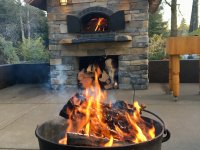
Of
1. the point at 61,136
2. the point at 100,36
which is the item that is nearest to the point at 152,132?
the point at 61,136

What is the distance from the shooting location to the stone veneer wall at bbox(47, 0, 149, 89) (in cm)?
789

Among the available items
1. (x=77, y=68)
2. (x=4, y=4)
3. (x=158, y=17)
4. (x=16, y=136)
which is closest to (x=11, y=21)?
(x=4, y=4)

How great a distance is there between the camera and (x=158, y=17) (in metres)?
23.4

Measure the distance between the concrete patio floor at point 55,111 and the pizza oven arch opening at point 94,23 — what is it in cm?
181

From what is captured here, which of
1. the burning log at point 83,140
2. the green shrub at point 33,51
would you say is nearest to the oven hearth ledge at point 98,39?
the burning log at point 83,140

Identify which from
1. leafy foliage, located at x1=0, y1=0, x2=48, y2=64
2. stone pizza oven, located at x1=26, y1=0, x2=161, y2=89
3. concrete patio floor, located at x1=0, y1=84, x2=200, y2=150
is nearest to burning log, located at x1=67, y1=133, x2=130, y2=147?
concrete patio floor, located at x1=0, y1=84, x2=200, y2=150

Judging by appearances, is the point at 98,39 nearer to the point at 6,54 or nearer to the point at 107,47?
the point at 107,47

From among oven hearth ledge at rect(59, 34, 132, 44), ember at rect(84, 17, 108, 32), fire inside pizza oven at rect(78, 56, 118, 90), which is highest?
ember at rect(84, 17, 108, 32)

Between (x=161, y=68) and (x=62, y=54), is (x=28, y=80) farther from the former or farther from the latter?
(x=161, y=68)

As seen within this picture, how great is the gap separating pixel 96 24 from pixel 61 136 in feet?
18.6

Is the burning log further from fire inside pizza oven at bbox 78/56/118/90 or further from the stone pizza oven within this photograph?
fire inside pizza oven at bbox 78/56/118/90

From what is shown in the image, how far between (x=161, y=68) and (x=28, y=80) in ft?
15.0

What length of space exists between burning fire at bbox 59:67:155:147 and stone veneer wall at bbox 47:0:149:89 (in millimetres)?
5088

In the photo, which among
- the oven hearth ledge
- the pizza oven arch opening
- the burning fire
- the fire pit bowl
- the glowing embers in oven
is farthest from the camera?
the glowing embers in oven
